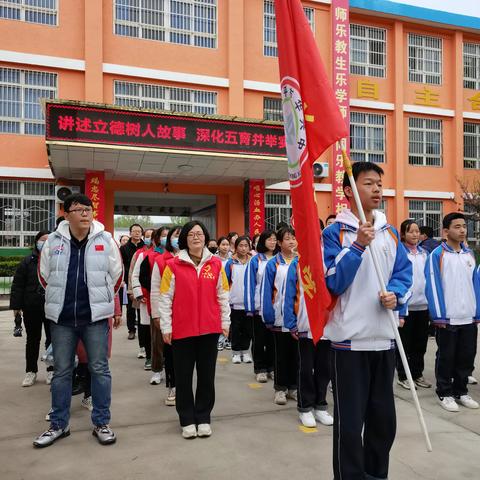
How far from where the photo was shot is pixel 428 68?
17.9 metres

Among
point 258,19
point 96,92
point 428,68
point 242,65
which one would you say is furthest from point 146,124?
point 428,68

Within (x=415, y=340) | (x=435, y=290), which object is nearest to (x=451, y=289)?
(x=435, y=290)

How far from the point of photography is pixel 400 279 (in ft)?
8.50

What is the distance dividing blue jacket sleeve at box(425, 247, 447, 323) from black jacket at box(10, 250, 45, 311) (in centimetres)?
394

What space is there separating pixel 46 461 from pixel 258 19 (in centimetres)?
1535

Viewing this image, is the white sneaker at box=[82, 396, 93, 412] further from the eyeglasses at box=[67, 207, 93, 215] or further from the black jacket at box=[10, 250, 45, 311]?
the eyeglasses at box=[67, 207, 93, 215]

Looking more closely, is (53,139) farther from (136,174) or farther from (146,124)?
(136,174)

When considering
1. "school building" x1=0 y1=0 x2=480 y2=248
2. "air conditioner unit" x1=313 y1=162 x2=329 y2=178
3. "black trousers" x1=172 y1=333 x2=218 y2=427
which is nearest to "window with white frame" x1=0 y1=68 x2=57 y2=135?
"school building" x1=0 y1=0 x2=480 y2=248

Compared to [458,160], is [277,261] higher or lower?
lower

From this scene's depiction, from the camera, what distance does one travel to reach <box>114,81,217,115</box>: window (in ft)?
46.1

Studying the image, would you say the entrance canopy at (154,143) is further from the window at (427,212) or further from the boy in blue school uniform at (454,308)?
the boy in blue school uniform at (454,308)

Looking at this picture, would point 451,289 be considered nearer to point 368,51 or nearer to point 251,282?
point 251,282

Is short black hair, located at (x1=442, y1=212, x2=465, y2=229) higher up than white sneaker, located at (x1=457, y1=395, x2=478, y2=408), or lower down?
higher up

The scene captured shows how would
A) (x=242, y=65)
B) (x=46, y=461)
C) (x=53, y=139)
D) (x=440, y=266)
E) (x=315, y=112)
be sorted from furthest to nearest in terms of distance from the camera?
(x=242, y=65), (x=53, y=139), (x=440, y=266), (x=46, y=461), (x=315, y=112)
